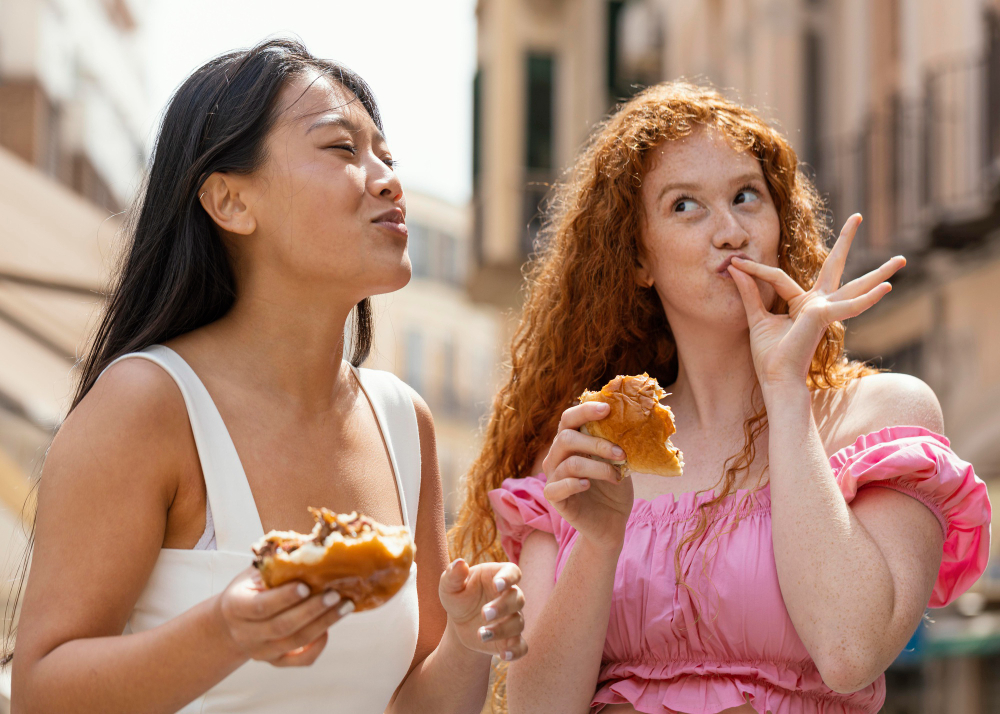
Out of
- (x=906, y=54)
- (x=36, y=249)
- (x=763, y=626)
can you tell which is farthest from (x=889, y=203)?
(x=763, y=626)

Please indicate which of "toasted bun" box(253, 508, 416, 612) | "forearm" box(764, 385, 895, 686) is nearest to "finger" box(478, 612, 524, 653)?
"toasted bun" box(253, 508, 416, 612)

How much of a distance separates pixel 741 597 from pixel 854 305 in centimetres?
75

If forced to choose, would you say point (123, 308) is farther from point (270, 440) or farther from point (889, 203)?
point (889, 203)

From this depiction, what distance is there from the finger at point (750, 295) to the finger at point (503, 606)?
1098 millimetres

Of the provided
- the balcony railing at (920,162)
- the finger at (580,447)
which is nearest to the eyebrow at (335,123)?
the finger at (580,447)

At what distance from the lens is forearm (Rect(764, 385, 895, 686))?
8.25ft

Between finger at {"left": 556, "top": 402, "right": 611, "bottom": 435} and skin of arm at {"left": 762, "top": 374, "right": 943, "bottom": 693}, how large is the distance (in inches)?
19.3

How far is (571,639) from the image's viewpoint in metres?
2.72

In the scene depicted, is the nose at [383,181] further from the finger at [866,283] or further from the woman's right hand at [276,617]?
the finger at [866,283]

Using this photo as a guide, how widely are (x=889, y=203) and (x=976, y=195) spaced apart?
169 centimetres

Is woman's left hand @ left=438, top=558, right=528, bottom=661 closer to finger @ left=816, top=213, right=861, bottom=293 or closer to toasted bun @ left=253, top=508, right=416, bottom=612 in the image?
toasted bun @ left=253, top=508, right=416, bottom=612

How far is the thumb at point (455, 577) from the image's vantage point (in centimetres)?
226

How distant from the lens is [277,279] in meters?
2.55

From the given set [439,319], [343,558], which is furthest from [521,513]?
[439,319]
